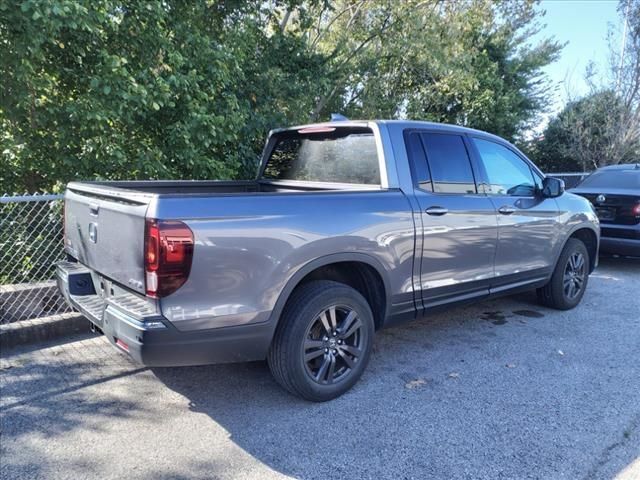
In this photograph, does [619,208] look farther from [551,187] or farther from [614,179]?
[551,187]

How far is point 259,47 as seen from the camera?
24.8ft

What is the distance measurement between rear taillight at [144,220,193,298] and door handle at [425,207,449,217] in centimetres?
192

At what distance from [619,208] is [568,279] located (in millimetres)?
2663

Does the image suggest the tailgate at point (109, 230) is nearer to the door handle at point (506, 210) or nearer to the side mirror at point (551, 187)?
the door handle at point (506, 210)

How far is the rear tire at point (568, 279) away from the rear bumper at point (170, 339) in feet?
12.1

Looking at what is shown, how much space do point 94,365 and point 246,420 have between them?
5.11 feet

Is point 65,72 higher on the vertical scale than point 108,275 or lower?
higher

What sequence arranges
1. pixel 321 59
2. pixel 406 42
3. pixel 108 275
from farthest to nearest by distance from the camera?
pixel 406 42 → pixel 321 59 → pixel 108 275

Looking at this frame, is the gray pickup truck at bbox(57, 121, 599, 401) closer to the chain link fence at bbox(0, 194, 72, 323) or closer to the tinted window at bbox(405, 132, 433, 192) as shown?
the tinted window at bbox(405, 132, 433, 192)

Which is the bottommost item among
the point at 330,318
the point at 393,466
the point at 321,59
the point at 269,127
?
the point at 393,466

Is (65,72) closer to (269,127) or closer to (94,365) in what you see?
(269,127)

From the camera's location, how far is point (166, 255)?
8.39ft

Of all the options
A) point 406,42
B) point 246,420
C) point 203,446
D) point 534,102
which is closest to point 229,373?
point 246,420

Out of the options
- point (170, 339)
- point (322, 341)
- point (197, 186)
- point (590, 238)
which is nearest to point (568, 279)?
point (590, 238)
